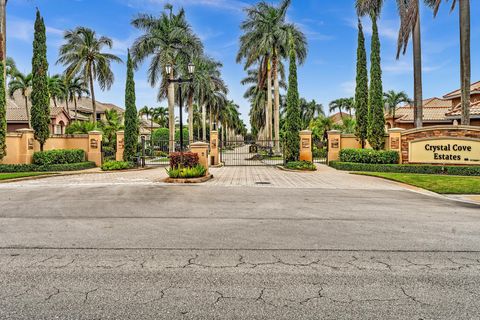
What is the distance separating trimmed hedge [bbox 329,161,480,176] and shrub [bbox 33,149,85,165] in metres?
19.0

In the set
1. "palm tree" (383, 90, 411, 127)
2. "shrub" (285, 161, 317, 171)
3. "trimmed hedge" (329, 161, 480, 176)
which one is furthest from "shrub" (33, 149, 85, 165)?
"palm tree" (383, 90, 411, 127)

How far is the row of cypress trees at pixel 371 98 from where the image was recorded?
23.9 metres

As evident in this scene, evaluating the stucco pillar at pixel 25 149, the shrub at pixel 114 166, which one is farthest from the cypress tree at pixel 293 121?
the stucco pillar at pixel 25 149

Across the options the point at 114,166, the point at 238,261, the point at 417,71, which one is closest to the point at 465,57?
the point at 417,71

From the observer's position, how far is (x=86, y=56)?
3794 centimetres

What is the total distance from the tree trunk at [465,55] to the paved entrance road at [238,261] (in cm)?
1480

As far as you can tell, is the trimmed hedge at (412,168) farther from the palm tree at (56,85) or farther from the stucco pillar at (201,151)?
the palm tree at (56,85)

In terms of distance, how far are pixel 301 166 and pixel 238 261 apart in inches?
727

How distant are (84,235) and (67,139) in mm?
23359

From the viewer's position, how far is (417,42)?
2536 centimetres

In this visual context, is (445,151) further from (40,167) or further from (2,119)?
(2,119)

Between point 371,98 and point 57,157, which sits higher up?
point 371,98

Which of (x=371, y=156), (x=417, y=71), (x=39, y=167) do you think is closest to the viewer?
(x=371, y=156)

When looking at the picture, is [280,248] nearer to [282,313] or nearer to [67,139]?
[282,313]
